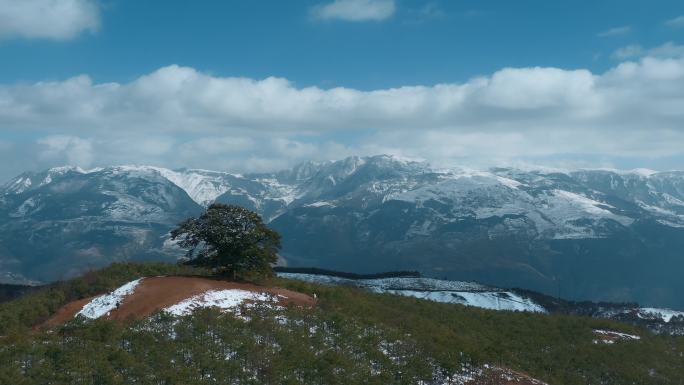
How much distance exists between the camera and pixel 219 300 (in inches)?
2165

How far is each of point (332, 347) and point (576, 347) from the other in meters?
35.2

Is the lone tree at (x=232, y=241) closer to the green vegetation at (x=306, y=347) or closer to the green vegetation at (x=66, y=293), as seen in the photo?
the green vegetation at (x=306, y=347)

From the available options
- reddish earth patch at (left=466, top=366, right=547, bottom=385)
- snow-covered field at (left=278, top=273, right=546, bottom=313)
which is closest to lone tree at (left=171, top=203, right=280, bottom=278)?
reddish earth patch at (left=466, top=366, right=547, bottom=385)

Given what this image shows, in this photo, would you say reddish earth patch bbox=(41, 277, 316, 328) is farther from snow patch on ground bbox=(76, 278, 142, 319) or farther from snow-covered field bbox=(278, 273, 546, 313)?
snow-covered field bbox=(278, 273, 546, 313)

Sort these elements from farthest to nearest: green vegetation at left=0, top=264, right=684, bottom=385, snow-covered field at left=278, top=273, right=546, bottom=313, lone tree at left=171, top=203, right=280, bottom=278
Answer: snow-covered field at left=278, top=273, right=546, bottom=313 < lone tree at left=171, top=203, right=280, bottom=278 < green vegetation at left=0, top=264, right=684, bottom=385

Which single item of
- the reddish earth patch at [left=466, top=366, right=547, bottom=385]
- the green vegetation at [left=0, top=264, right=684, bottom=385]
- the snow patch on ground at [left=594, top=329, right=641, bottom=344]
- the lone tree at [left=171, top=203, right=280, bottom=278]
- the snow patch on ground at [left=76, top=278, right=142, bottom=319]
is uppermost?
the lone tree at [left=171, top=203, right=280, bottom=278]

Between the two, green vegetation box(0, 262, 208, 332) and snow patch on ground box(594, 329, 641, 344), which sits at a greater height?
green vegetation box(0, 262, 208, 332)

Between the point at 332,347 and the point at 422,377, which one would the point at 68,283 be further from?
the point at 422,377

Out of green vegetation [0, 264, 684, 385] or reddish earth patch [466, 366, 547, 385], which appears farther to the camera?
reddish earth patch [466, 366, 547, 385]

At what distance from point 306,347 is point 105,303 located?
1993 centimetres

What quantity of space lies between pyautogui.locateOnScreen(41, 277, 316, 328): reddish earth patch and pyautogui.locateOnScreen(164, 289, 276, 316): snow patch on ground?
0.75 metres

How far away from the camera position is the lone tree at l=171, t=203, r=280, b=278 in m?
64.7

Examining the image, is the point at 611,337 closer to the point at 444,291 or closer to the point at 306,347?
the point at 306,347

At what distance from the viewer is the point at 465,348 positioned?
54594 millimetres
